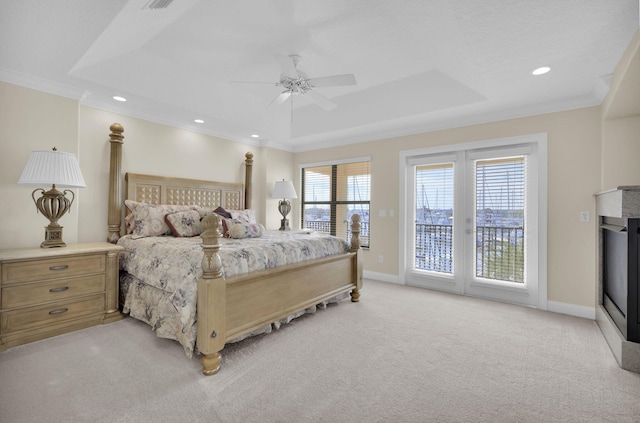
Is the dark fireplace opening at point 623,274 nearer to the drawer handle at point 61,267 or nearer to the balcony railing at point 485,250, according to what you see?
the balcony railing at point 485,250

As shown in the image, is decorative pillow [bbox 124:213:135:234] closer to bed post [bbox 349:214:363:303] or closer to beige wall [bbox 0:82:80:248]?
beige wall [bbox 0:82:80:248]

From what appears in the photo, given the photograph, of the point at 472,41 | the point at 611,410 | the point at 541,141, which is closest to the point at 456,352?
the point at 611,410

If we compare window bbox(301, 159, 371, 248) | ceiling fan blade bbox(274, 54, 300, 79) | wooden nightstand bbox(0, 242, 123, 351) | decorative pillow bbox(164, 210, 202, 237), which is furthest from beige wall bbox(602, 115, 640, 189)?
wooden nightstand bbox(0, 242, 123, 351)

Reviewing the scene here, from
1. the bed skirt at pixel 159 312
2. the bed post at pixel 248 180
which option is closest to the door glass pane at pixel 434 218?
the bed skirt at pixel 159 312

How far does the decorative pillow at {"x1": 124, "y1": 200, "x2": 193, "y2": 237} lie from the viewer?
335 cm

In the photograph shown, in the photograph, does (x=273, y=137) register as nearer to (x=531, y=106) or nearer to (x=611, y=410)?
(x=531, y=106)

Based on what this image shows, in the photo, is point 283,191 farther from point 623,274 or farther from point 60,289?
point 623,274

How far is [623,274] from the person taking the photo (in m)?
2.27

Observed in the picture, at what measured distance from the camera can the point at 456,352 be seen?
92.2 inches

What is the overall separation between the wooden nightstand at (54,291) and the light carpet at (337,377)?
0.12 meters

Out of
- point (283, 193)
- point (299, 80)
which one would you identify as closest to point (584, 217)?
point (299, 80)

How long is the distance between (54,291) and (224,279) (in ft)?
5.56

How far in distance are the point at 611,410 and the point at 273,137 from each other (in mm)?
4977

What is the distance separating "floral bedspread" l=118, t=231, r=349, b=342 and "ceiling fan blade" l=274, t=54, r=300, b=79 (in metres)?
1.56
